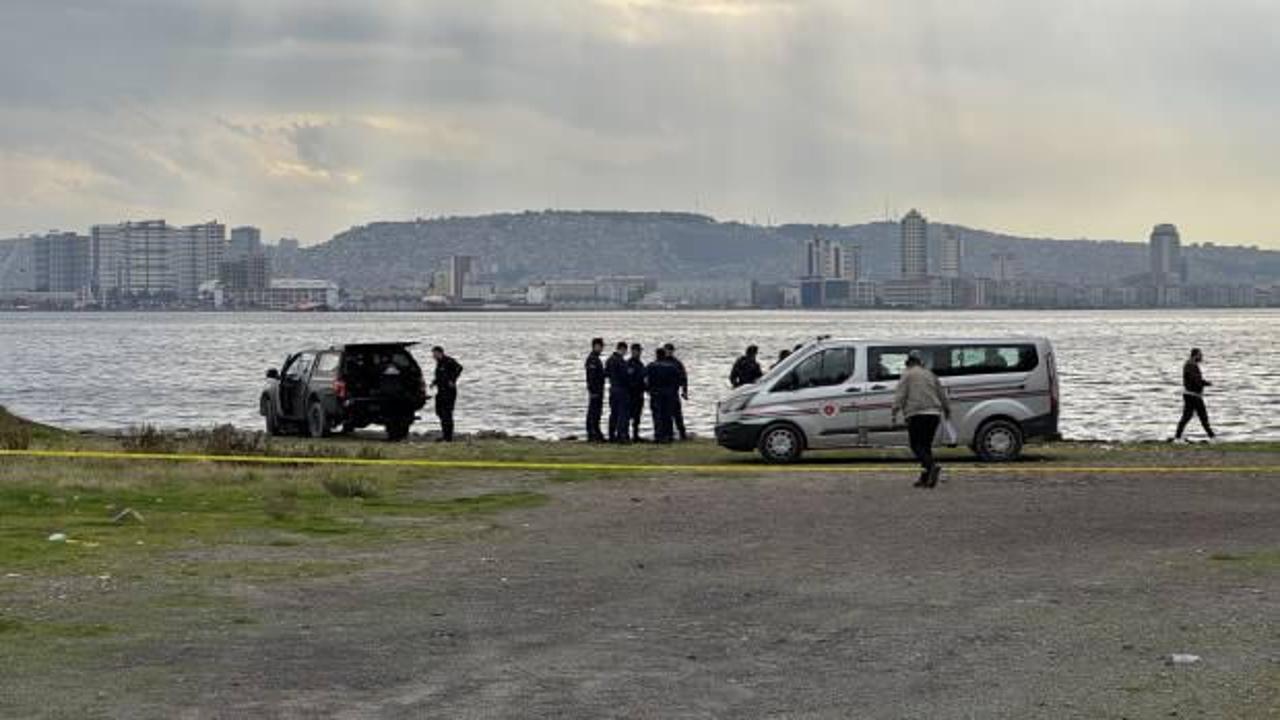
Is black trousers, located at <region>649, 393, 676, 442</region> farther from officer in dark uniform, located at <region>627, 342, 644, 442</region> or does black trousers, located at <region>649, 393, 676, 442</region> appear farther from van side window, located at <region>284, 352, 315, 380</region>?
van side window, located at <region>284, 352, 315, 380</region>

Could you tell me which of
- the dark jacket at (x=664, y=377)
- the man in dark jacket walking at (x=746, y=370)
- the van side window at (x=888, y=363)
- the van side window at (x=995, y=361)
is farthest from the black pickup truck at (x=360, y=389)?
the van side window at (x=995, y=361)

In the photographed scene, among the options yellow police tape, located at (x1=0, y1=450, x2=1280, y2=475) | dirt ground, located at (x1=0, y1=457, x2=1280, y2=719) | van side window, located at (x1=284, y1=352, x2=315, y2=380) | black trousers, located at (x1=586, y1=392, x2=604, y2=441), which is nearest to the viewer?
dirt ground, located at (x1=0, y1=457, x2=1280, y2=719)

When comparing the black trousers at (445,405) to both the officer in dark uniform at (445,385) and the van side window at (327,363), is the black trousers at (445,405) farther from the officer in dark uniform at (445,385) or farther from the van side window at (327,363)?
A: the van side window at (327,363)

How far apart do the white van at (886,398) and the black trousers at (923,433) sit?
380cm

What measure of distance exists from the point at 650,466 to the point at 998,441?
16.7 feet

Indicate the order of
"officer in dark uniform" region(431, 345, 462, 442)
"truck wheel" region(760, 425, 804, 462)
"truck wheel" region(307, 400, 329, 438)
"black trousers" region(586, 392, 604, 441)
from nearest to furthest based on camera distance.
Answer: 1. "truck wheel" region(760, 425, 804, 462)
2. "officer in dark uniform" region(431, 345, 462, 442)
3. "black trousers" region(586, 392, 604, 441)
4. "truck wheel" region(307, 400, 329, 438)

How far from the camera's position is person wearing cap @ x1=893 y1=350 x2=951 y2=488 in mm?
23000

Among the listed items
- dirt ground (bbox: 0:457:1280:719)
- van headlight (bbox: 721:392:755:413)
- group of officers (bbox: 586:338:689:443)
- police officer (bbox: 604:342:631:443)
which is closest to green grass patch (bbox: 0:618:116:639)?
dirt ground (bbox: 0:457:1280:719)

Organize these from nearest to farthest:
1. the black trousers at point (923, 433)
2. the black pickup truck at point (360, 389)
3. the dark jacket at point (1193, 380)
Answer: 1. the black trousers at point (923, 433)
2. the black pickup truck at point (360, 389)
3. the dark jacket at point (1193, 380)

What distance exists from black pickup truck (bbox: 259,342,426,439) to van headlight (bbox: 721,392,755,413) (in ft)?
26.6

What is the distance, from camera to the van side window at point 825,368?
2734cm

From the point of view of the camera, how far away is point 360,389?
3391 cm

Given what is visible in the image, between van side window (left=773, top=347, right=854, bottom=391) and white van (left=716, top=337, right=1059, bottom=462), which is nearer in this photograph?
white van (left=716, top=337, right=1059, bottom=462)

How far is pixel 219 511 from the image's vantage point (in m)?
19.9
